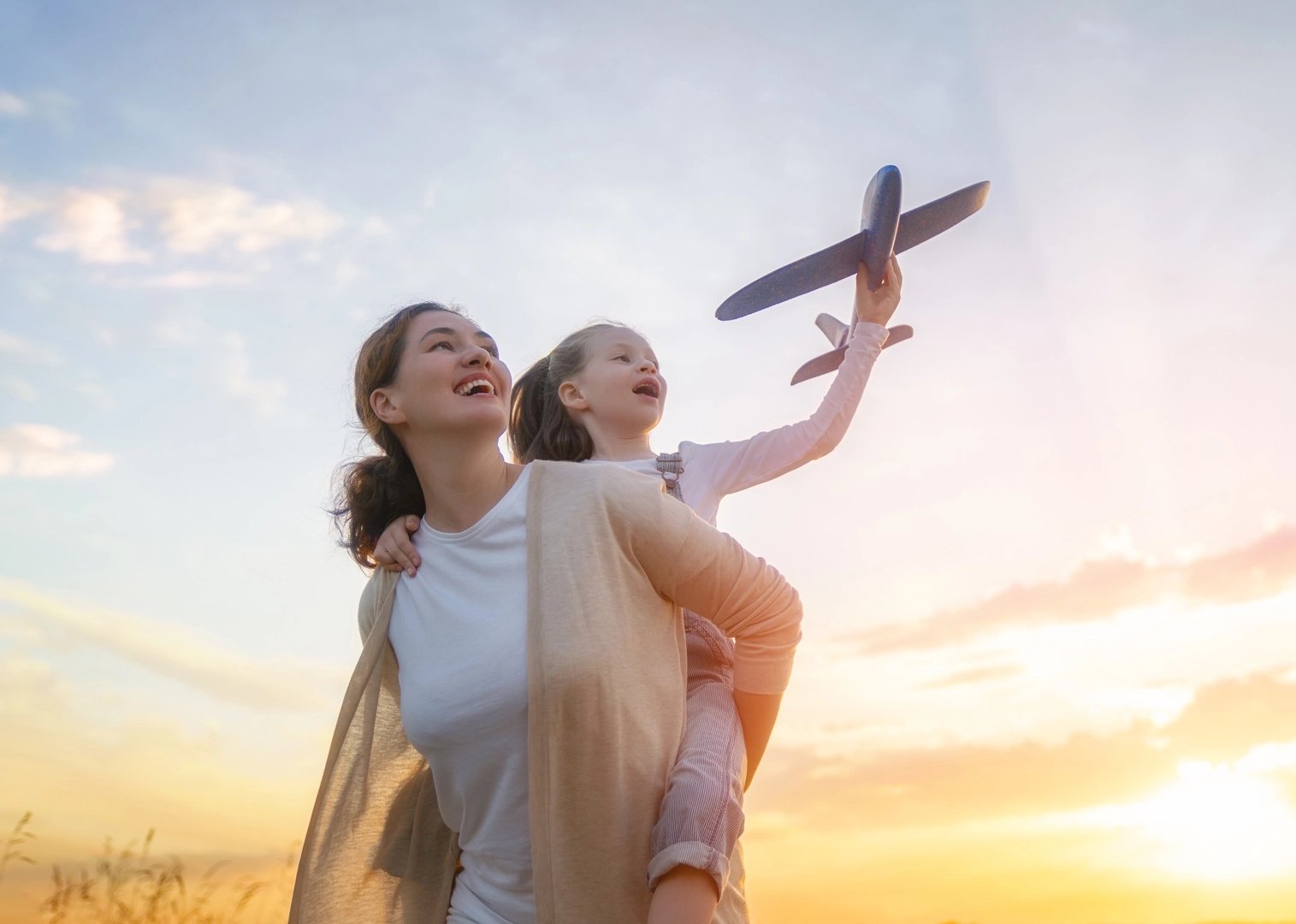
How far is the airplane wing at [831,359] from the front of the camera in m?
4.85

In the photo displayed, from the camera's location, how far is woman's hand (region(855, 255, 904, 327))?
15.6 ft

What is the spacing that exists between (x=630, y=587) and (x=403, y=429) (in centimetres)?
99

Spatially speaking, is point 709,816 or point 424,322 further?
point 424,322

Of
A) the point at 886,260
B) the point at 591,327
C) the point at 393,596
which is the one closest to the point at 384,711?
the point at 393,596

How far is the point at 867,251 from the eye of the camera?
4734mm

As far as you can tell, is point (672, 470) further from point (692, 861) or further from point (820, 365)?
point (692, 861)

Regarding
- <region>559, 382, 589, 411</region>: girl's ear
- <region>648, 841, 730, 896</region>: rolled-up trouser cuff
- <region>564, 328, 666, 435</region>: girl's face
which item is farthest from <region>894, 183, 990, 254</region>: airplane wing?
<region>648, 841, 730, 896</region>: rolled-up trouser cuff

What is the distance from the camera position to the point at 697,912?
2.33m

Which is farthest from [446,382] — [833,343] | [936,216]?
[936,216]

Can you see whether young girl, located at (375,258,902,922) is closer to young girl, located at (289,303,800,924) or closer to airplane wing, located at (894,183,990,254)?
airplane wing, located at (894,183,990,254)

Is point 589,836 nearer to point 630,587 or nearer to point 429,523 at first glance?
point 630,587

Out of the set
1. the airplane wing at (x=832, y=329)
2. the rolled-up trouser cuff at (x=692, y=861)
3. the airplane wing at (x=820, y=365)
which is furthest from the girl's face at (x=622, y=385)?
the rolled-up trouser cuff at (x=692, y=861)

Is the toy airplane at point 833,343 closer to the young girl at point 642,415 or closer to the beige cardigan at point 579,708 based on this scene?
the young girl at point 642,415

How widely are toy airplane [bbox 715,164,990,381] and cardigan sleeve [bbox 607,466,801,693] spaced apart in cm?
225
